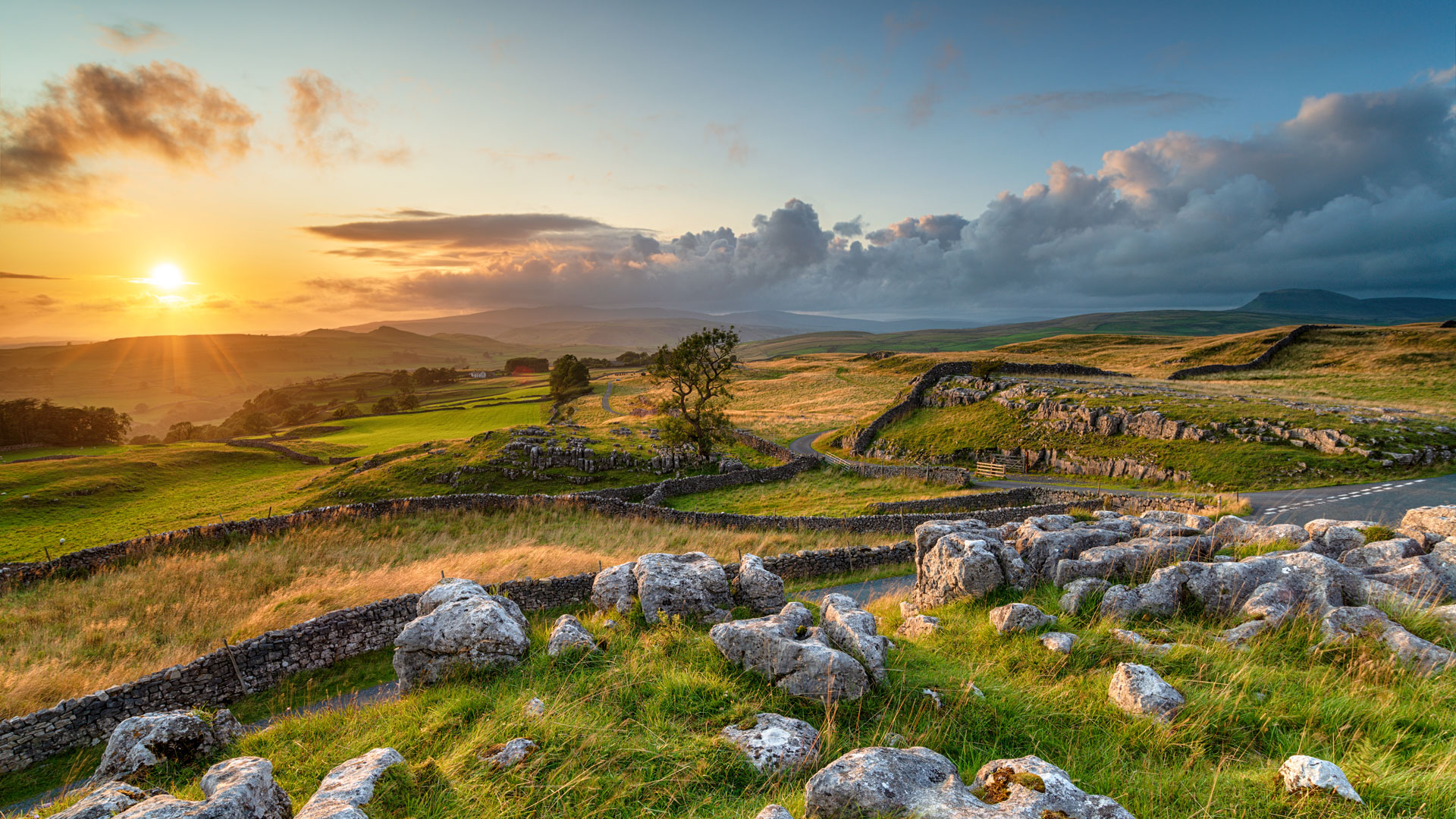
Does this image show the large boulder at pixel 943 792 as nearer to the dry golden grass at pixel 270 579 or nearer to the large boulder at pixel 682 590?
the large boulder at pixel 682 590

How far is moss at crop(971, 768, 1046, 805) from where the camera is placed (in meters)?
5.12

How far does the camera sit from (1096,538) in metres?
13.1

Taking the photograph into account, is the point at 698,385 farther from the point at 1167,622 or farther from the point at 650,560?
the point at 1167,622

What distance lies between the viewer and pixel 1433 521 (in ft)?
41.6

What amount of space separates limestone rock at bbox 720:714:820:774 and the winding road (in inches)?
926

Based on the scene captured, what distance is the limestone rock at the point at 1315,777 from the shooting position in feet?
16.5

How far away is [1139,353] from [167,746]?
117m

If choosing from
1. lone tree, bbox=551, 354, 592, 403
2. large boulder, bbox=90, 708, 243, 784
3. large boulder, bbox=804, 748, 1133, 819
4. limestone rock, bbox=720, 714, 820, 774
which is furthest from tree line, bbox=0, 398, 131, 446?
large boulder, bbox=804, 748, 1133, 819

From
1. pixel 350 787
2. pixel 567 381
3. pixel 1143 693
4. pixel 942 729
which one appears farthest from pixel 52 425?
pixel 1143 693

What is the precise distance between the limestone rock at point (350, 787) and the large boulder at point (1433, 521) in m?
20.1

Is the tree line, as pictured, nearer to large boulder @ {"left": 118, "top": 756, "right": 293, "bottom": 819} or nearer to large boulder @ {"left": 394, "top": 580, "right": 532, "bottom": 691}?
large boulder @ {"left": 394, "top": 580, "right": 532, "bottom": 691}

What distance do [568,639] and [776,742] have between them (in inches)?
178

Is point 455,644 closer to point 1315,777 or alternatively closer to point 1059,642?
point 1059,642

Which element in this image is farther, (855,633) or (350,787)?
(855,633)
